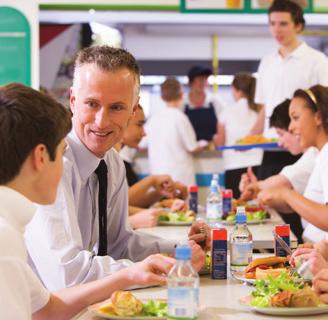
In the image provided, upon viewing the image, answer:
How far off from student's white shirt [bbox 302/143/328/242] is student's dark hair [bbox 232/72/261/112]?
11.5 feet

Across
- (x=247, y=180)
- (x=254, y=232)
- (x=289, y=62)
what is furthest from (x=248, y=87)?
(x=254, y=232)

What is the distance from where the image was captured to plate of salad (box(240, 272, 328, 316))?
1.79 m

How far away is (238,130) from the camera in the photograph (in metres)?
7.44

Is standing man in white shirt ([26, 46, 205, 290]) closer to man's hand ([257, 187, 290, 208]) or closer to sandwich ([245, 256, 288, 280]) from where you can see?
sandwich ([245, 256, 288, 280])

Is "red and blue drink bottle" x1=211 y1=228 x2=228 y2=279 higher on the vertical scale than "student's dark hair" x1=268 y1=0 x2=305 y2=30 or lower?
lower

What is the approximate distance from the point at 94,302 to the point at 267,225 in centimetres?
189

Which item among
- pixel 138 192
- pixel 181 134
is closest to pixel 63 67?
pixel 181 134

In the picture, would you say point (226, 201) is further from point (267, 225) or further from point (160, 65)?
point (160, 65)

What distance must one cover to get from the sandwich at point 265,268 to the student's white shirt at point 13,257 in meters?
0.79

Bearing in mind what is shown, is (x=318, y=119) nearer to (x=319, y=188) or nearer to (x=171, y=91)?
(x=319, y=188)

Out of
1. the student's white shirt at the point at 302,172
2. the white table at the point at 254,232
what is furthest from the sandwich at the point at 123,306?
the student's white shirt at the point at 302,172

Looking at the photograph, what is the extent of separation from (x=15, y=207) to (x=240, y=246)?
3.33 ft

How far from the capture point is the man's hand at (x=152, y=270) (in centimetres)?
194

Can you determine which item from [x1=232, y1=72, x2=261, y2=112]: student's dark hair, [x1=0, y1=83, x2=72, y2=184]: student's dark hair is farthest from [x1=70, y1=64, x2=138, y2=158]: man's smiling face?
[x1=232, y1=72, x2=261, y2=112]: student's dark hair
